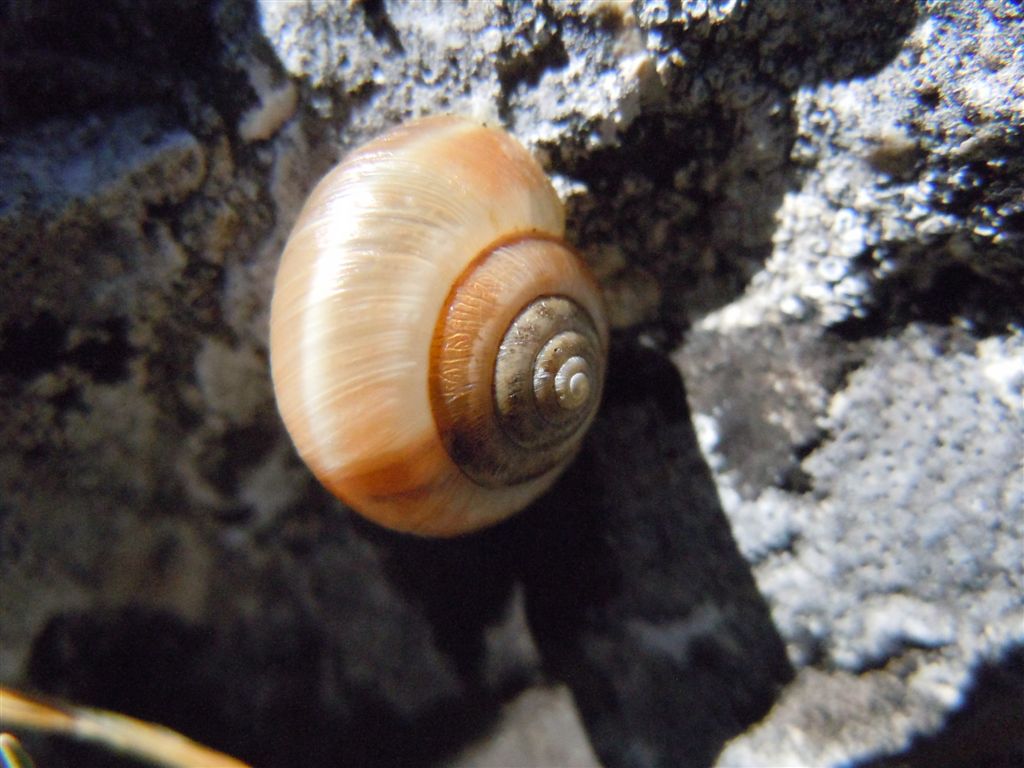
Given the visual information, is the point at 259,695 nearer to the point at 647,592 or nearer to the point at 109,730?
the point at 109,730

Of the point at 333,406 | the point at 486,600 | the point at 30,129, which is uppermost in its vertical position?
the point at 30,129

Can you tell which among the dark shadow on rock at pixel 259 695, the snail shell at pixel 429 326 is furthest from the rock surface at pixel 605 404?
the snail shell at pixel 429 326

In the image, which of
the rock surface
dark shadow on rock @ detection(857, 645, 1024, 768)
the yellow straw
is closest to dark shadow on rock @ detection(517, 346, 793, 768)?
the rock surface

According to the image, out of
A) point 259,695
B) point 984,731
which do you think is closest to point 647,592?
point 984,731

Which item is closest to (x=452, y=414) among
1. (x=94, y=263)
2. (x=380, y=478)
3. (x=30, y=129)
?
(x=380, y=478)

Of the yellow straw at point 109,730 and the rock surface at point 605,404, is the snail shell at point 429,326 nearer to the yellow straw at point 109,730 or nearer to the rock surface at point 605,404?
the rock surface at point 605,404

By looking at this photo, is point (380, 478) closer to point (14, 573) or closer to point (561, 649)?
point (561, 649)

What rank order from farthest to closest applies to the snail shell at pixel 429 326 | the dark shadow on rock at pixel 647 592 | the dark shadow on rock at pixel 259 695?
the dark shadow on rock at pixel 259 695, the dark shadow on rock at pixel 647 592, the snail shell at pixel 429 326

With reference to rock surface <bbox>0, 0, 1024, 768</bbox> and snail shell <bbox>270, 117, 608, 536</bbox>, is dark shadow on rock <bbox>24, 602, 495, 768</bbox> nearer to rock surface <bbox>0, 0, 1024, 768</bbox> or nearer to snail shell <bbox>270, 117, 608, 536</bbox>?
rock surface <bbox>0, 0, 1024, 768</bbox>
